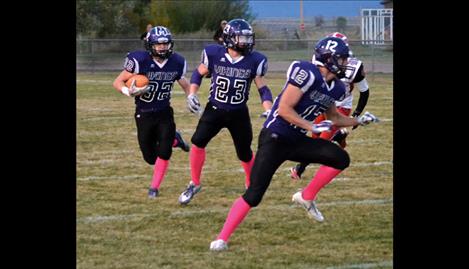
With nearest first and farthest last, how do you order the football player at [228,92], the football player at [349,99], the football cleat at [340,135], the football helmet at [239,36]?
the football helmet at [239,36], the football player at [228,92], the football player at [349,99], the football cleat at [340,135]

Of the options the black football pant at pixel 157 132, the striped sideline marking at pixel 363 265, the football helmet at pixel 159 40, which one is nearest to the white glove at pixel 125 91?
the black football pant at pixel 157 132

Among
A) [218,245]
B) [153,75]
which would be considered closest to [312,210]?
[218,245]

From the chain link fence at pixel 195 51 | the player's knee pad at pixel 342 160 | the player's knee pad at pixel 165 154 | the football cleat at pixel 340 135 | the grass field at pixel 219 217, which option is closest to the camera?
the grass field at pixel 219 217

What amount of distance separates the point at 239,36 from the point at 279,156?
1.63 metres

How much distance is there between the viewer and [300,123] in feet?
21.3

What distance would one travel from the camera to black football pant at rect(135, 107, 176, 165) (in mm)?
8492

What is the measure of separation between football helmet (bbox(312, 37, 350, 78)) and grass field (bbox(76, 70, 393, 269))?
124 cm

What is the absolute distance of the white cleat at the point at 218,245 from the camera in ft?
21.2

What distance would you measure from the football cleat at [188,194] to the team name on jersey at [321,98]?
1.85 m

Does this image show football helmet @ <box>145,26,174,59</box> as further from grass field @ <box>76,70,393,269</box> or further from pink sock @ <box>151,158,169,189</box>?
grass field @ <box>76,70,393,269</box>

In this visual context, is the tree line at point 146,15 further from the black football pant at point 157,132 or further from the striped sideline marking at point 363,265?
the striped sideline marking at point 363,265

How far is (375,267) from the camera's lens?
5980 millimetres

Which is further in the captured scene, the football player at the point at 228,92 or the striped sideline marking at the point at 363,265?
the football player at the point at 228,92

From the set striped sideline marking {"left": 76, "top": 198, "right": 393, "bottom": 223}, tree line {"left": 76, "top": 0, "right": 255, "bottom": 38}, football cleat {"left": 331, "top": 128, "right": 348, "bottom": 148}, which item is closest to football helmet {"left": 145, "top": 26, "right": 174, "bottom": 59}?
striped sideline marking {"left": 76, "top": 198, "right": 393, "bottom": 223}
